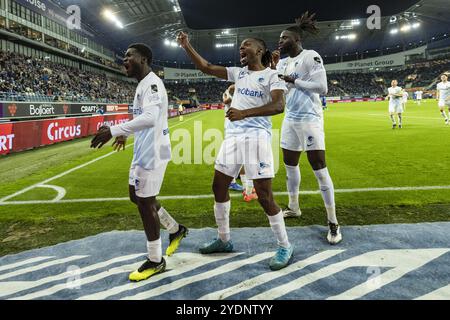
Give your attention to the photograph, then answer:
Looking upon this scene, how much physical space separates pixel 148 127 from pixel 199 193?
339 cm

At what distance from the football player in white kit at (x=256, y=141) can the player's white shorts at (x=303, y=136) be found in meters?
0.83

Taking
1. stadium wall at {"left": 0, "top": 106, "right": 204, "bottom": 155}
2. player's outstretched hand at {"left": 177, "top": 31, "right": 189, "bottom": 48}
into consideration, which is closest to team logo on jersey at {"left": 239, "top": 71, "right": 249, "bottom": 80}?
player's outstretched hand at {"left": 177, "top": 31, "right": 189, "bottom": 48}

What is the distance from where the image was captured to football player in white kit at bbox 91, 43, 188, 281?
2.90 metres

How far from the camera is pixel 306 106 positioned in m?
4.01

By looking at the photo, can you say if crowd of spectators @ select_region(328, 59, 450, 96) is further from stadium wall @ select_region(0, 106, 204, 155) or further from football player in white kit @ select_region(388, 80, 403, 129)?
stadium wall @ select_region(0, 106, 204, 155)

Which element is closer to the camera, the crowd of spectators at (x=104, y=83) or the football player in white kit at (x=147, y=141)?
the football player in white kit at (x=147, y=141)

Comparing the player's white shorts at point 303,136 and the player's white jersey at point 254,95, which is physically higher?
the player's white jersey at point 254,95

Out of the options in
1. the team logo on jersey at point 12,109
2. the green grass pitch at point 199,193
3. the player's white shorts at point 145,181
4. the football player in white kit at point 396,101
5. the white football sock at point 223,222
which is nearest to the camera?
the player's white shorts at point 145,181

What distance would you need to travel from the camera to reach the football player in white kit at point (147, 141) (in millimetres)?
2902

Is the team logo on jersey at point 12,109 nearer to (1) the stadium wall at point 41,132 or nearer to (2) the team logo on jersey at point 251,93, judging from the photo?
(1) the stadium wall at point 41,132

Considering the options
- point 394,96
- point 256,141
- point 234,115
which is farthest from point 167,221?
point 394,96

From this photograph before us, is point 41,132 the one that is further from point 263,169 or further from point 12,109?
point 263,169

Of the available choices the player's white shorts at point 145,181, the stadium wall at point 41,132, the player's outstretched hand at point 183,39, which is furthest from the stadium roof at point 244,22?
the player's white shorts at point 145,181
